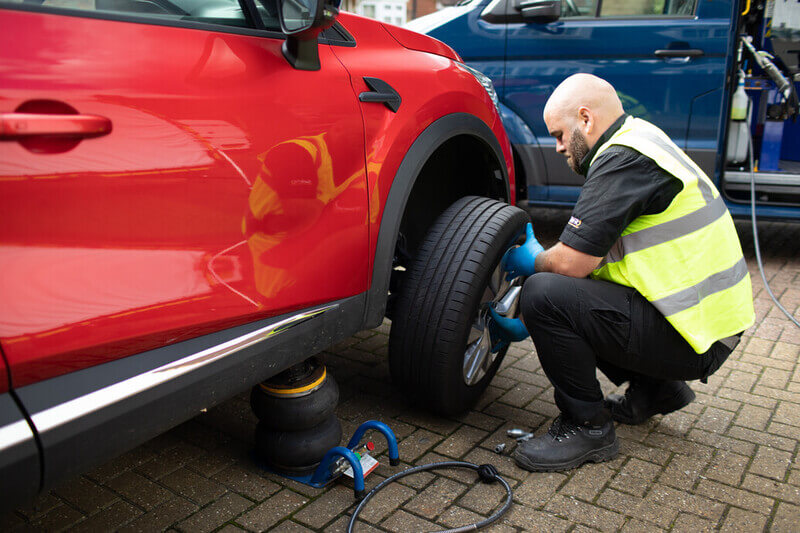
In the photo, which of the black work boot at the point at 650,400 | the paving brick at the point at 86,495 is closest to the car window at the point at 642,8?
the black work boot at the point at 650,400

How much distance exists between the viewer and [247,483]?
2260mm

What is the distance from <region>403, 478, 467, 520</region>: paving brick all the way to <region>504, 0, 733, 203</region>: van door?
10.3 ft

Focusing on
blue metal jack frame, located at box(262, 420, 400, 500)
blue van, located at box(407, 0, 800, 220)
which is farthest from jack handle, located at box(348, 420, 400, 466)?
blue van, located at box(407, 0, 800, 220)

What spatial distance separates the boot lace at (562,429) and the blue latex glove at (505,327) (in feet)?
1.26

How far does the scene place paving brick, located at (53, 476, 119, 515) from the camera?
213 centimetres

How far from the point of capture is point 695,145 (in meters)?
4.57

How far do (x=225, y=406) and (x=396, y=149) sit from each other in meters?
1.28

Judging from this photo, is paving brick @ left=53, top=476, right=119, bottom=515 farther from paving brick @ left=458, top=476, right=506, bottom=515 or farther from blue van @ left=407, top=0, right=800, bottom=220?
blue van @ left=407, top=0, right=800, bottom=220

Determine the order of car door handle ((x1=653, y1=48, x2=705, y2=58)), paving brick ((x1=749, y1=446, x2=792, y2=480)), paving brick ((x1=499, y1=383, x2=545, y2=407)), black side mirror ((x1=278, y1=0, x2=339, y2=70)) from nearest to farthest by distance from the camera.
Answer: black side mirror ((x1=278, y1=0, x2=339, y2=70)) → paving brick ((x1=749, y1=446, x2=792, y2=480)) → paving brick ((x1=499, y1=383, x2=545, y2=407)) → car door handle ((x1=653, y1=48, x2=705, y2=58))

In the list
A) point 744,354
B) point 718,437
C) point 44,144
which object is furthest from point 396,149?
point 744,354

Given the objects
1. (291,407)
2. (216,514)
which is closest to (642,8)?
(291,407)

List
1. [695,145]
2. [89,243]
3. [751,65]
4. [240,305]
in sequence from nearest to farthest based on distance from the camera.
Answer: [89,243]
[240,305]
[695,145]
[751,65]

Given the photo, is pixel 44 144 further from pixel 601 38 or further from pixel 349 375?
pixel 601 38

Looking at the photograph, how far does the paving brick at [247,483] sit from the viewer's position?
7.23ft
